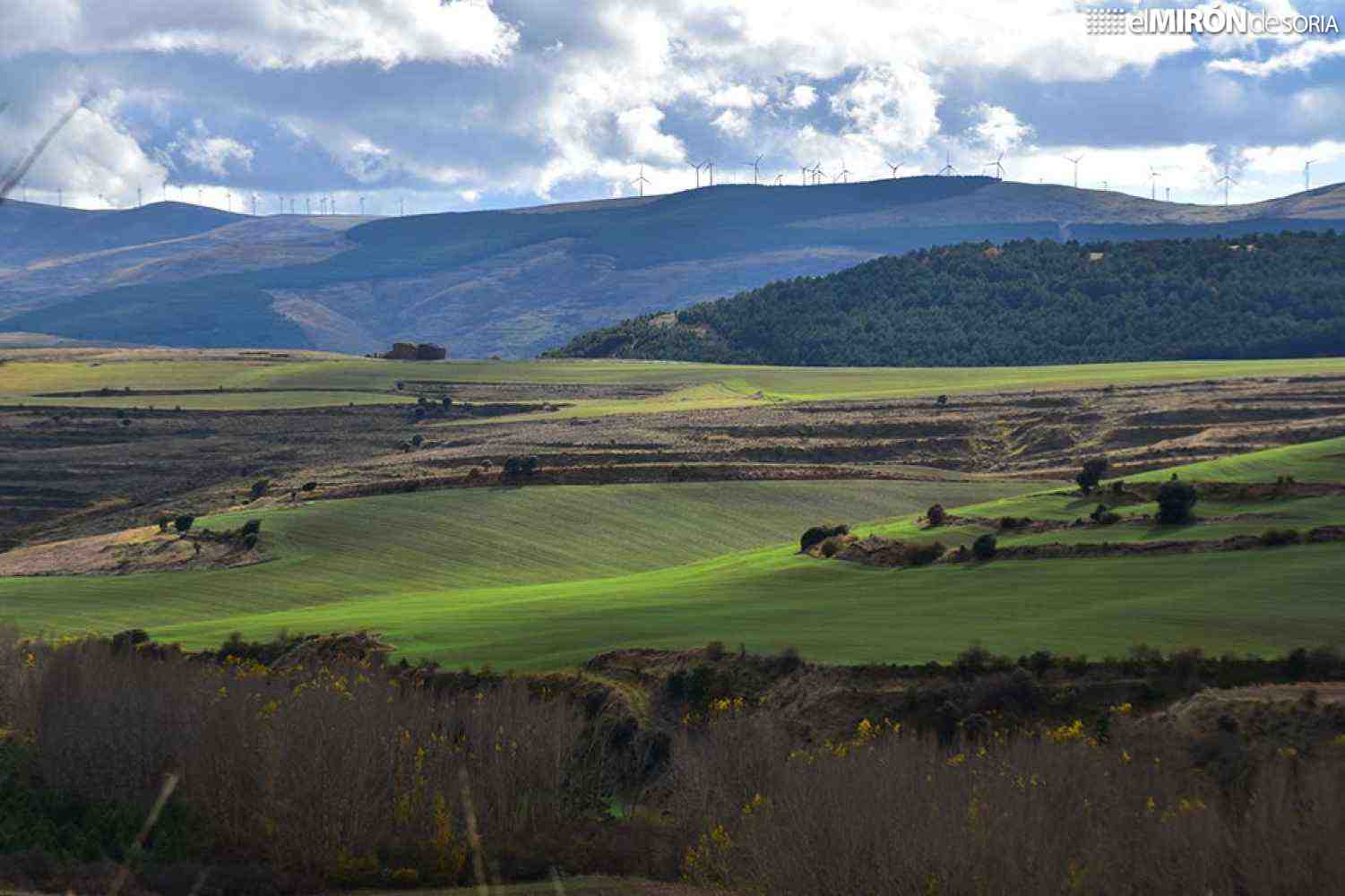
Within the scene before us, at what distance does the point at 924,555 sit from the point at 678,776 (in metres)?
33.1

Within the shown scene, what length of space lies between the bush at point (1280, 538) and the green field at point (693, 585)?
0.98 meters

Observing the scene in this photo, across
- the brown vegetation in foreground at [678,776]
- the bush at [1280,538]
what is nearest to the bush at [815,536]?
the bush at [1280,538]

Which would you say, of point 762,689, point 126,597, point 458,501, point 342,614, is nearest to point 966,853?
point 762,689

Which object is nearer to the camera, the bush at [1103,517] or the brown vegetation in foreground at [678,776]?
the brown vegetation in foreground at [678,776]

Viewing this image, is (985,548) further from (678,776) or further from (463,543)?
(463,543)

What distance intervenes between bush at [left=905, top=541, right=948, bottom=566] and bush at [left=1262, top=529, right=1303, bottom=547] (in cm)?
1388

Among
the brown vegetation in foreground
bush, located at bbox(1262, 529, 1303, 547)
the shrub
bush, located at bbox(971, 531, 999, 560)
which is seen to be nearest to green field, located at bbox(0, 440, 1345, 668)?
bush, located at bbox(1262, 529, 1303, 547)

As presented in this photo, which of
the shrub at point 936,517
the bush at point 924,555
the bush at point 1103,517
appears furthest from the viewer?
the shrub at point 936,517

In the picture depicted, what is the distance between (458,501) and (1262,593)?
2593 inches

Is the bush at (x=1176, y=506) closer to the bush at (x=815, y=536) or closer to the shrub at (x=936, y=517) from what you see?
the shrub at (x=936, y=517)

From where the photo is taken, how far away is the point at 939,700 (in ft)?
169

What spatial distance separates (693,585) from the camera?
79562 mm

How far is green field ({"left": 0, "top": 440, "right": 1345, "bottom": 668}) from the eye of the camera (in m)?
59.3

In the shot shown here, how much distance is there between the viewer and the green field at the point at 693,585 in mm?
59312
